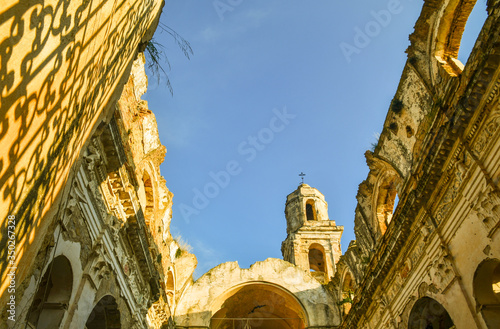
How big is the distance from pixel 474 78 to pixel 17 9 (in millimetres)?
6834

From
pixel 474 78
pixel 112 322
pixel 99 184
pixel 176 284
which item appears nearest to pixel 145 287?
pixel 112 322

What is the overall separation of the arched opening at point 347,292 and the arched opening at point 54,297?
11.9m

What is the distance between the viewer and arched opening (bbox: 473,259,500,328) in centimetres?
670

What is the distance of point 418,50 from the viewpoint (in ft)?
33.3

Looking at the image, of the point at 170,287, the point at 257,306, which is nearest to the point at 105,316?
the point at 170,287

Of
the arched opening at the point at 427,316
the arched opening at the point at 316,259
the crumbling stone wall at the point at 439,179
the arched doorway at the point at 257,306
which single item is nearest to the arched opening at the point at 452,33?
the crumbling stone wall at the point at 439,179

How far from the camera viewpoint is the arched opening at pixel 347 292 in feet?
52.2

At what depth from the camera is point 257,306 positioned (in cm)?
1944

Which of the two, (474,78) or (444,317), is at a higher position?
(474,78)

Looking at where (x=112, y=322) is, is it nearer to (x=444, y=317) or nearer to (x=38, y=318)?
(x=38, y=318)

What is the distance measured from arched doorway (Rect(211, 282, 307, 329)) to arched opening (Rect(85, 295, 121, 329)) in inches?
311

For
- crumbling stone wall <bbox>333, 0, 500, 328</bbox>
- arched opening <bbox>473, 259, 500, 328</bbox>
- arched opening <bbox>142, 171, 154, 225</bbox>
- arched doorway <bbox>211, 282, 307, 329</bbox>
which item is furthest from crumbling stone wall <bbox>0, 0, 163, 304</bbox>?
arched doorway <bbox>211, 282, 307, 329</bbox>

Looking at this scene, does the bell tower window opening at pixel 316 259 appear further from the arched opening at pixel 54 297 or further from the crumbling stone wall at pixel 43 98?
the crumbling stone wall at pixel 43 98

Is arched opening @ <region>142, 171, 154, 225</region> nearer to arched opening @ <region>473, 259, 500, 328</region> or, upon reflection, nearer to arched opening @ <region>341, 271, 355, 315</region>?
arched opening @ <region>341, 271, 355, 315</region>
